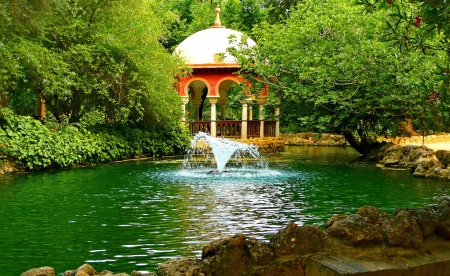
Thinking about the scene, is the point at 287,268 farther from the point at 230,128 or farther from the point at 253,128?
the point at 253,128

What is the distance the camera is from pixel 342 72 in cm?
1980

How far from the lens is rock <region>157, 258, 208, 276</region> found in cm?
495

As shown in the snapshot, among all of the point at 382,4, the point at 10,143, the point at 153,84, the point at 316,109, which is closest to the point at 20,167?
the point at 10,143

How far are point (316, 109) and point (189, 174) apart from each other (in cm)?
637

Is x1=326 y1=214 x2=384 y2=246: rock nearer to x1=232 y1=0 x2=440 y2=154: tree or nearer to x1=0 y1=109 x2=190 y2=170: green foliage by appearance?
x1=232 y1=0 x2=440 y2=154: tree

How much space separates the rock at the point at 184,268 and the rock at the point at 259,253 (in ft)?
1.19

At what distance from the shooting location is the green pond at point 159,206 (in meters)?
8.01

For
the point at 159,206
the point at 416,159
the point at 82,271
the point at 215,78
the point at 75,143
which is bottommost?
the point at 159,206

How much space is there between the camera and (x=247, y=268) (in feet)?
16.2

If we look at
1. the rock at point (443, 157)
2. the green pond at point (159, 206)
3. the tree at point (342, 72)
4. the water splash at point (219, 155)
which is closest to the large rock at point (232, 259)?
the green pond at point (159, 206)

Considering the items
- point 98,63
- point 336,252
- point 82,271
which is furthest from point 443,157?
point 82,271

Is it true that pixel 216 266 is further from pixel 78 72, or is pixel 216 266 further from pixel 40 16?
pixel 78 72

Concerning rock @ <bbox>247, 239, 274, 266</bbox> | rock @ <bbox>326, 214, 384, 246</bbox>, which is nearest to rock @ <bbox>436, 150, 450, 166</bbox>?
rock @ <bbox>326, 214, 384, 246</bbox>

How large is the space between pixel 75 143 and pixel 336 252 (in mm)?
16520
